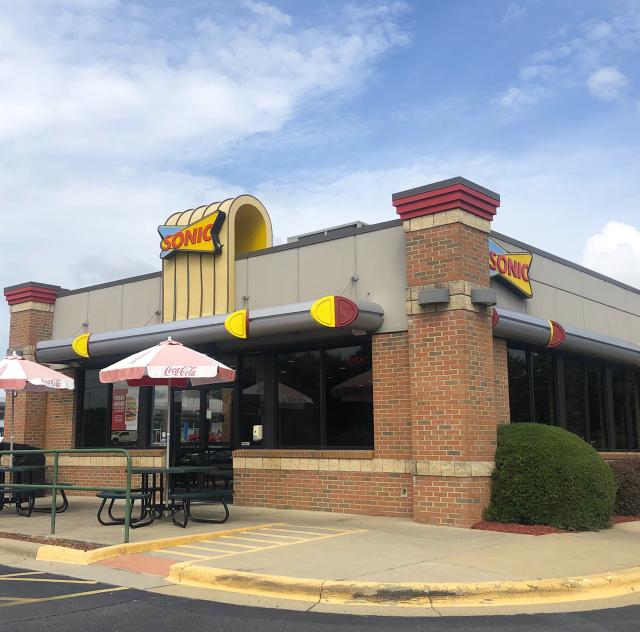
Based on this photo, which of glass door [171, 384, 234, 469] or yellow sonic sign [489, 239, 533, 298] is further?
glass door [171, 384, 234, 469]

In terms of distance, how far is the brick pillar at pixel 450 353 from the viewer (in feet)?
35.5

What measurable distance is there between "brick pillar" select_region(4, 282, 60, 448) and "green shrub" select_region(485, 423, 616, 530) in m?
11.4

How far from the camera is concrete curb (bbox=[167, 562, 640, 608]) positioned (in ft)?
22.0

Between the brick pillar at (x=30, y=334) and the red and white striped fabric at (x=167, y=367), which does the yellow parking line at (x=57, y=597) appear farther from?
the brick pillar at (x=30, y=334)

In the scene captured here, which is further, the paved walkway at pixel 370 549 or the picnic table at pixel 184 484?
the picnic table at pixel 184 484

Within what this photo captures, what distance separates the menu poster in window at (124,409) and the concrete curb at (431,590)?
9376mm

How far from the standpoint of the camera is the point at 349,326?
11.9 m

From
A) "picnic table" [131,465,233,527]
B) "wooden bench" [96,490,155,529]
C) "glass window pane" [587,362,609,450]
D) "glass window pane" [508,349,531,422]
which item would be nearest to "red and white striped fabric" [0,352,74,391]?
"picnic table" [131,465,233,527]

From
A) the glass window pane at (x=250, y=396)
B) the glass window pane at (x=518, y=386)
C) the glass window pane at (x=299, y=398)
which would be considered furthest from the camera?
the glass window pane at (x=250, y=396)

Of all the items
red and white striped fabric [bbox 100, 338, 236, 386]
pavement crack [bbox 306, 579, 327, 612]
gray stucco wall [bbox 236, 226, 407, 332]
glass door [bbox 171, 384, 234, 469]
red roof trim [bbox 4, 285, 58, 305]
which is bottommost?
pavement crack [bbox 306, 579, 327, 612]

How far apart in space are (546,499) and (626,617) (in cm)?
433

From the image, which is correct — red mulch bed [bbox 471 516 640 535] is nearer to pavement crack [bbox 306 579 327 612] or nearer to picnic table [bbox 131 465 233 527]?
picnic table [bbox 131 465 233 527]

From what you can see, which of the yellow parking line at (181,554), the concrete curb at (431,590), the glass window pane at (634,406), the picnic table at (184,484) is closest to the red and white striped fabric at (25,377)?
the picnic table at (184,484)

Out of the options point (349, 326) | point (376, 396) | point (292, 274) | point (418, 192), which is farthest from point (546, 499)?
point (292, 274)
